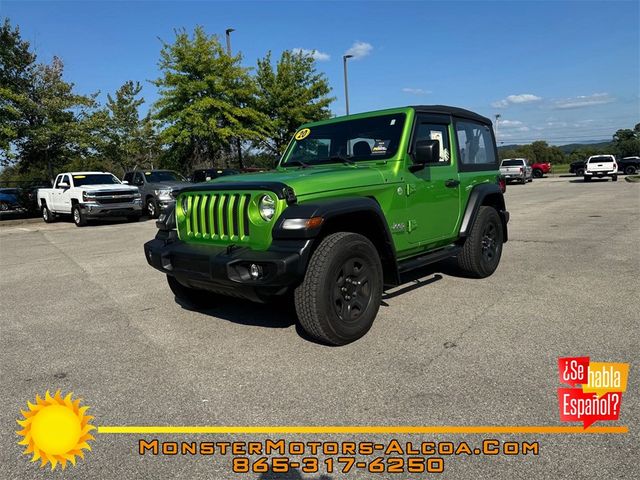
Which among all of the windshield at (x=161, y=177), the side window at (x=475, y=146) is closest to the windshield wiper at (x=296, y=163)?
the side window at (x=475, y=146)

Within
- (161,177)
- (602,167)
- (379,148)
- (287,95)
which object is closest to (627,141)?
(602,167)

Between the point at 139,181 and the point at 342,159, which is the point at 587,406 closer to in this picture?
the point at 342,159

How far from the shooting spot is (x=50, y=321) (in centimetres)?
494

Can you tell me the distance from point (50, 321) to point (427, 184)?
13.5ft

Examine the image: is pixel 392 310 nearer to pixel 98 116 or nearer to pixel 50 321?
pixel 50 321

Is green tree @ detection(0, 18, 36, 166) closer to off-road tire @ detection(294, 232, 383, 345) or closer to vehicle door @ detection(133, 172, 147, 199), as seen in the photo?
vehicle door @ detection(133, 172, 147, 199)

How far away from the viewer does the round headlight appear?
3.71 meters

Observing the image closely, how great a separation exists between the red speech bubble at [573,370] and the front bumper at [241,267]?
1.92m

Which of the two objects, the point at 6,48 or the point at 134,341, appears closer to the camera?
the point at 134,341

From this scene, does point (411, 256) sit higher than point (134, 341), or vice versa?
point (411, 256)

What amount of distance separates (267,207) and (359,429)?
180cm

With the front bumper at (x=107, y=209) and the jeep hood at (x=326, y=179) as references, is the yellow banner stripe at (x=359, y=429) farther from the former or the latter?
the front bumper at (x=107, y=209)

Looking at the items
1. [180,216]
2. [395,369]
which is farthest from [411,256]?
[180,216]

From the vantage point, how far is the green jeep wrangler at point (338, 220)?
142 inches
